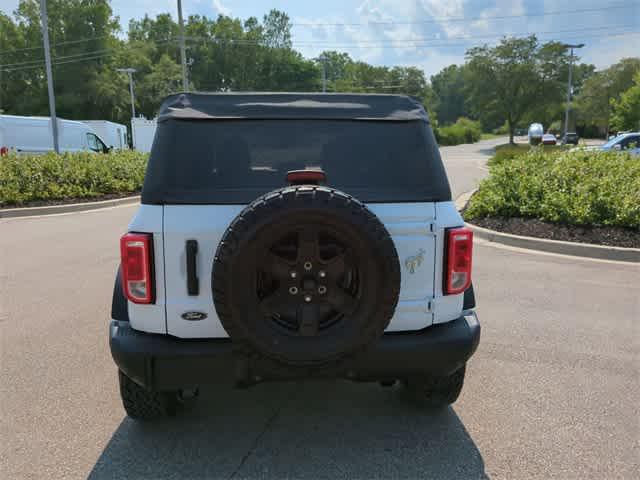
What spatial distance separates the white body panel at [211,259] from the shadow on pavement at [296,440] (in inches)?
28.6

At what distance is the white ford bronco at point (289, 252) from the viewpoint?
234cm

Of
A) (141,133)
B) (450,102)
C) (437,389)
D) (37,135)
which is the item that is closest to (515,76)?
(141,133)

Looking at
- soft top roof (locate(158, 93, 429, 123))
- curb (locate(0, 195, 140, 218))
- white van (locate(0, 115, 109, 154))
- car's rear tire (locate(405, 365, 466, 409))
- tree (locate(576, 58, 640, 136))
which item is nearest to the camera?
soft top roof (locate(158, 93, 429, 123))

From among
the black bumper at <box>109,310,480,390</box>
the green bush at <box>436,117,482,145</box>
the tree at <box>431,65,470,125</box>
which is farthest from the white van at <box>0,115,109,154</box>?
the tree at <box>431,65,470,125</box>

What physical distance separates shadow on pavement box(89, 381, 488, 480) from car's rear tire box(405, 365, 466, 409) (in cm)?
11

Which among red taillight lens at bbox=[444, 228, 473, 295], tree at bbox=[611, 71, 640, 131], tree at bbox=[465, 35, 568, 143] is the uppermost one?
tree at bbox=[465, 35, 568, 143]

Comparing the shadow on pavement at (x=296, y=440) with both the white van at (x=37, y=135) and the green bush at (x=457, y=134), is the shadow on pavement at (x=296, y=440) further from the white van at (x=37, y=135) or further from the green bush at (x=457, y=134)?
the green bush at (x=457, y=134)

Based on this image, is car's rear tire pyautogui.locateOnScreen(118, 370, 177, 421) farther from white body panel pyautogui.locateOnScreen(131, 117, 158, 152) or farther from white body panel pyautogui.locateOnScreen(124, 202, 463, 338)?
white body panel pyautogui.locateOnScreen(131, 117, 158, 152)

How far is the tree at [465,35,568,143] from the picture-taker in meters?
45.8

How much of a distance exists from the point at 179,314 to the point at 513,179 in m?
8.55

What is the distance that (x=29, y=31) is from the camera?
205 feet

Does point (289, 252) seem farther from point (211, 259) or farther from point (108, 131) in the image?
point (108, 131)

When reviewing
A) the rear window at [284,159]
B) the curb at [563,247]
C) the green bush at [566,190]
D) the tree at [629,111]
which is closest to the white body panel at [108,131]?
the green bush at [566,190]

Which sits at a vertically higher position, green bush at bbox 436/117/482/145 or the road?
green bush at bbox 436/117/482/145
